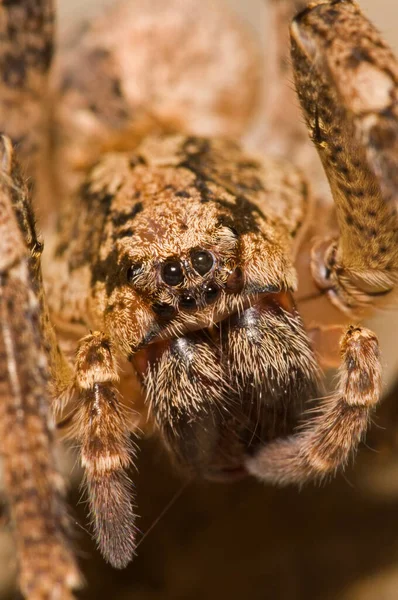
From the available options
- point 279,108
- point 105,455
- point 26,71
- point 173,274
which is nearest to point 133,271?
point 173,274

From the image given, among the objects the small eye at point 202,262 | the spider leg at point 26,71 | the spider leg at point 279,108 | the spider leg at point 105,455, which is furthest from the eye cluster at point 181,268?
the spider leg at point 279,108

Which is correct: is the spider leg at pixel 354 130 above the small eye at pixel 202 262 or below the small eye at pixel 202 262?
above

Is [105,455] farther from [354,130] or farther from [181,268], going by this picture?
[354,130]

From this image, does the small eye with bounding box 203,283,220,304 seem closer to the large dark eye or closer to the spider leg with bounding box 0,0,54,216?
the large dark eye

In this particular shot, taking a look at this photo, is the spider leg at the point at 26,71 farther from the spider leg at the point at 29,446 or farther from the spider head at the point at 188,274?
the spider leg at the point at 29,446

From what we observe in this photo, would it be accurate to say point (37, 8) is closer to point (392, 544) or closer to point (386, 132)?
point (386, 132)

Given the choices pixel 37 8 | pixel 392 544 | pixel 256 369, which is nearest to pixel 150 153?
pixel 37 8
